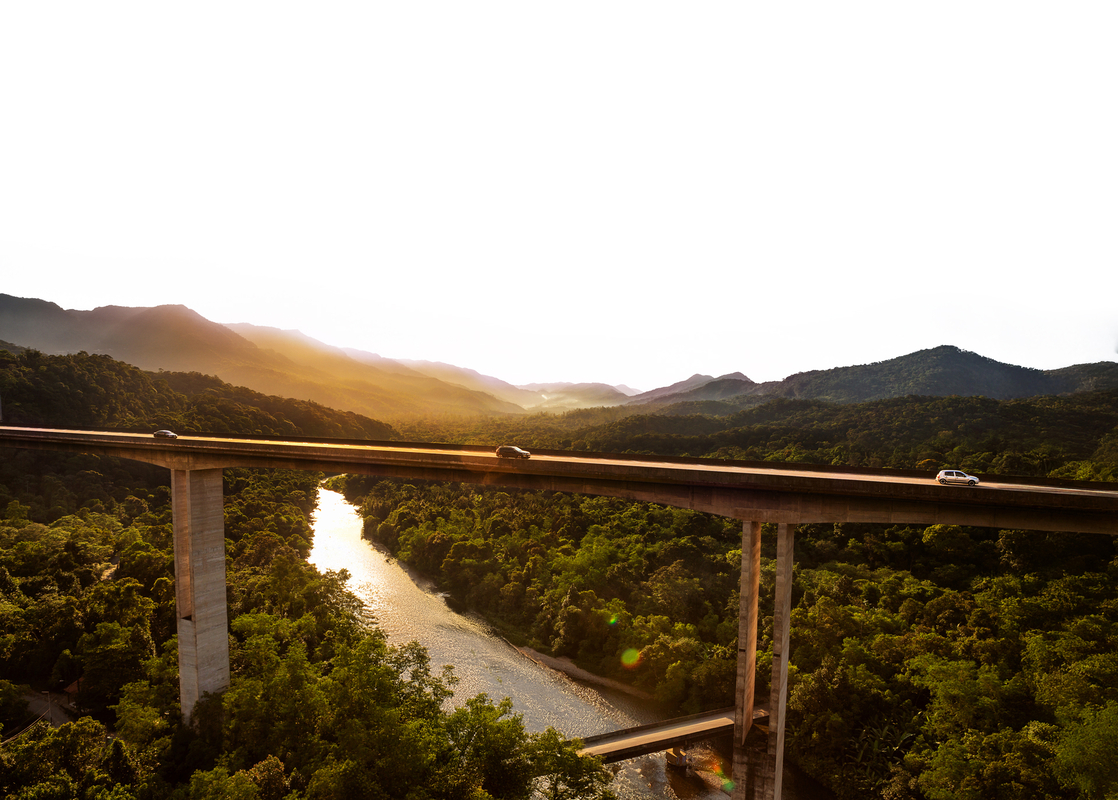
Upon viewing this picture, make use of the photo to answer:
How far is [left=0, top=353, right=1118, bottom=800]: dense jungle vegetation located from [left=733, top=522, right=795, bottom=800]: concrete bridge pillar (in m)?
4.50

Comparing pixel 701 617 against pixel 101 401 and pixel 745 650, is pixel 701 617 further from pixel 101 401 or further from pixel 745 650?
pixel 101 401

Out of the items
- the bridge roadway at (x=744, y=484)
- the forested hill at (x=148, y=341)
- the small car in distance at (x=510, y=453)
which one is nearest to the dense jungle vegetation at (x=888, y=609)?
the bridge roadway at (x=744, y=484)

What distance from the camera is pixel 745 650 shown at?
45.0 ft

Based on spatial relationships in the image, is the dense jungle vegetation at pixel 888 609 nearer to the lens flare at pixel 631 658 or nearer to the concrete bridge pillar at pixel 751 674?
the lens flare at pixel 631 658

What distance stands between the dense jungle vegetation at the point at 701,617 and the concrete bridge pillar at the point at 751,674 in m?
4.50

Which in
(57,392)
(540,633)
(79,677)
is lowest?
(540,633)

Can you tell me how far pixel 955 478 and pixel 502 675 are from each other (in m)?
24.1

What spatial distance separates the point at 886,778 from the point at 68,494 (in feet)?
177

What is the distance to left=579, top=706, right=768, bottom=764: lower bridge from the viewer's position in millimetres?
16781

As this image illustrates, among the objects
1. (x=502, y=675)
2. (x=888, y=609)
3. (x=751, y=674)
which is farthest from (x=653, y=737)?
(x=888, y=609)

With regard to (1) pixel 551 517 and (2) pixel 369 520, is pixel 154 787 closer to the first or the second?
(1) pixel 551 517

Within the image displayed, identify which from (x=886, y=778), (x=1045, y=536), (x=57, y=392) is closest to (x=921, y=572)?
(x=1045, y=536)

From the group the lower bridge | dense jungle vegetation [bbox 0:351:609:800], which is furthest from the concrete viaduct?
dense jungle vegetation [bbox 0:351:609:800]

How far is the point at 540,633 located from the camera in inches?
1286
